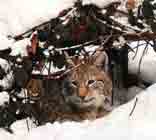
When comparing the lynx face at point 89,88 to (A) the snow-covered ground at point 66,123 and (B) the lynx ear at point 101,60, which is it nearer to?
(B) the lynx ear at point 101,60

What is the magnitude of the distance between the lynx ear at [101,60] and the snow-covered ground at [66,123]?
0.69 ft

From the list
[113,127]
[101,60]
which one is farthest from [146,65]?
[113,127]

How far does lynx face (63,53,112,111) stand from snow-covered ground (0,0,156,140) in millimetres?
191

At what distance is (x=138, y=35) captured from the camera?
72.2 inches

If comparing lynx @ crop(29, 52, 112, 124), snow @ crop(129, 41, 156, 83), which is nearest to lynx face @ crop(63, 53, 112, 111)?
lynx @ crop(29, 52, 112, 124)

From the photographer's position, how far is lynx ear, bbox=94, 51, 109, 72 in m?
2.04

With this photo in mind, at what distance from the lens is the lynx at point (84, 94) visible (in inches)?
83.8

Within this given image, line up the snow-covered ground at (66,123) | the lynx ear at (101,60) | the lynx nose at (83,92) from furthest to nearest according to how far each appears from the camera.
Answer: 1. the lynx nose at (83,92)
2. the lynx ear at (101,60)
3. the snow-covered ground at (66,123)

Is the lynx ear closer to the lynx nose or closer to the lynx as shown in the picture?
the lynx

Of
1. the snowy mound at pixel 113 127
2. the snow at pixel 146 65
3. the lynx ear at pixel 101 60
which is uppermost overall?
the lynx ear at pixel 101 60

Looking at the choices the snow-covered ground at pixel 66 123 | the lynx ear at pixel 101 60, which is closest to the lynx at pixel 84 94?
the lynx ear at pixel 101 60

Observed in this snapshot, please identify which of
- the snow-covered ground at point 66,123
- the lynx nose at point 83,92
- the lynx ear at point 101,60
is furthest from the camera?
the lynx nose at point 83,92

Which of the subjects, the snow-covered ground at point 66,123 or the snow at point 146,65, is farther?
the snow at point 146,65

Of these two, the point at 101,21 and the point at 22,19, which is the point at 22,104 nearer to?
the point at 22,19
